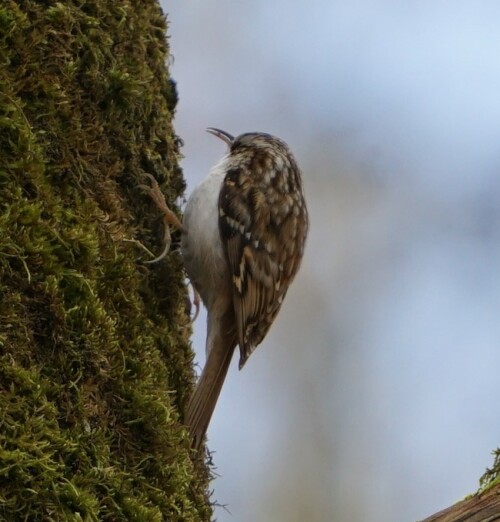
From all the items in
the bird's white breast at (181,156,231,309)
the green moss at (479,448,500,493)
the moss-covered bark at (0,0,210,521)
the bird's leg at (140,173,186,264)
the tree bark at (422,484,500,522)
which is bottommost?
the tree bark at (422,484,500,522)

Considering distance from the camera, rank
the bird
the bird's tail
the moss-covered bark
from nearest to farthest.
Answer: the moss-covered bark
the bird's tail
the bird

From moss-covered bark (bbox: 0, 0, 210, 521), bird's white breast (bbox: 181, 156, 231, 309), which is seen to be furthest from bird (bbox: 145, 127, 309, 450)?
moss-covered bark (bbox: 0, 0, 210, 521)

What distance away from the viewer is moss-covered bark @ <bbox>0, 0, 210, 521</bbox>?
1614 millimetres

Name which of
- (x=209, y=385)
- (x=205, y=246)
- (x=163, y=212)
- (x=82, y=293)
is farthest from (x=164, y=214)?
(x=82, y=293)

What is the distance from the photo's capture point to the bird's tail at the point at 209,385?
219 centimetres

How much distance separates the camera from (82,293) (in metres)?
1.79

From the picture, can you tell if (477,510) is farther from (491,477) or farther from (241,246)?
A: (241,246)

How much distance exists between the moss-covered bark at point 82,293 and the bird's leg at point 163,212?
0.09 ft

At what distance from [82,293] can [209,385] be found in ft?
1.97

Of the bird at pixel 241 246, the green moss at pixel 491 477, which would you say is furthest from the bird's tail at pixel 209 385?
the green moss at pixel 491 477

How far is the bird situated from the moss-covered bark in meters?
0.35

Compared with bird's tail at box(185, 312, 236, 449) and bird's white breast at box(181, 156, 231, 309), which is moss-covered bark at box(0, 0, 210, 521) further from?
bird's white breast at box(181, 156, 231, 309)

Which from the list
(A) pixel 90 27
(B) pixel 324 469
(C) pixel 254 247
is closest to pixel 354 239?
(B) pixel 324 469

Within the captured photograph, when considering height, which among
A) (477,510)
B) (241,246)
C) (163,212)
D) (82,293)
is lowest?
(477,510)
